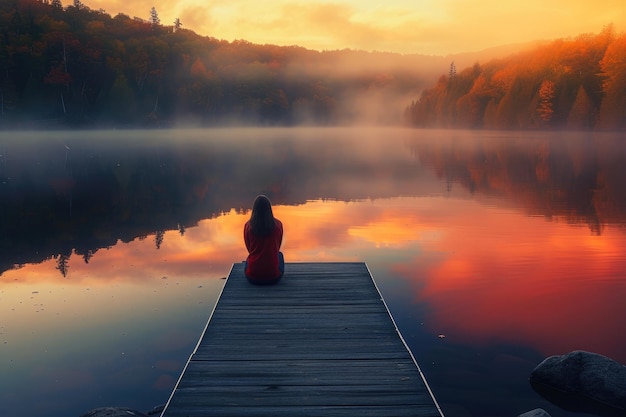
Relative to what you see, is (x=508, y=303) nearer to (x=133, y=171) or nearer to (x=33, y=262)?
(x=33, y=262)

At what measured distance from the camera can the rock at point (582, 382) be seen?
788 centimetres

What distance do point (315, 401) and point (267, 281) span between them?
477cm

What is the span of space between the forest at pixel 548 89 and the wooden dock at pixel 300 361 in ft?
378

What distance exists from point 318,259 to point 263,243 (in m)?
6.16

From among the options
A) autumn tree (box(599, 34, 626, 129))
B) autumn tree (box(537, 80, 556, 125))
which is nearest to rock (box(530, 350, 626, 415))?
autumn tree (box(599, 34, 626, 129))

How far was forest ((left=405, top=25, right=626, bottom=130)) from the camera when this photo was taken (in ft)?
373

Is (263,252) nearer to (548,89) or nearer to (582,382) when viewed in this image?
(582,382)

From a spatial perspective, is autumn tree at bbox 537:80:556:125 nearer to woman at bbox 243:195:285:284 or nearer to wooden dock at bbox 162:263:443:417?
wooden dock at bbox 162:263:443:417

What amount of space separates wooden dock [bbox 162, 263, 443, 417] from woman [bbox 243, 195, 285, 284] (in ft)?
0.96

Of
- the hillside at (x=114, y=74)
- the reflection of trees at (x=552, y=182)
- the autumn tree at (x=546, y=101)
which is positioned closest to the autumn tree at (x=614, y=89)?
the autumn tree at (x=546, y=101)

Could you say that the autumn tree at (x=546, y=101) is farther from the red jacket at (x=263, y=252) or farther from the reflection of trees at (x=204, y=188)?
the red jacket at (x=263, y=252)

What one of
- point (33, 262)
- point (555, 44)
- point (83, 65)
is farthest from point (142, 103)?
point (33, 262)

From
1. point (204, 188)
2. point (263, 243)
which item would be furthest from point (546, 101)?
point (263, 243)

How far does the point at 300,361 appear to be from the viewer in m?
7.45
